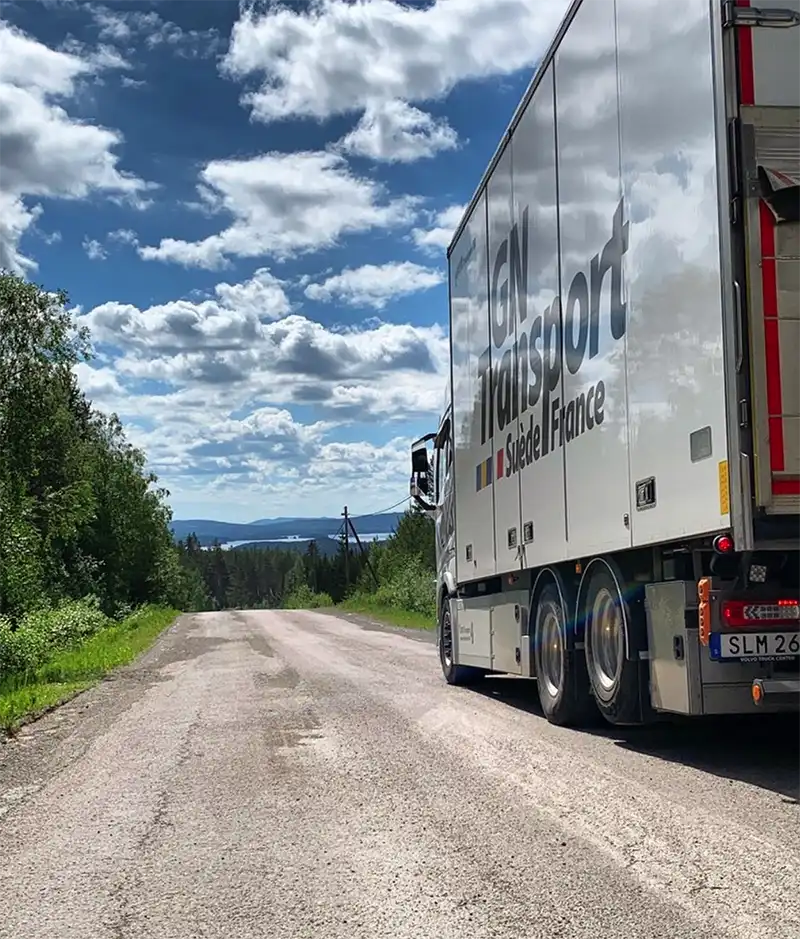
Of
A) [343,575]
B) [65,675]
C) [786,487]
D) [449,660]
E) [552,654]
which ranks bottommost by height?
[65,675]

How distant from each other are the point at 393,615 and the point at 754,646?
32.6m

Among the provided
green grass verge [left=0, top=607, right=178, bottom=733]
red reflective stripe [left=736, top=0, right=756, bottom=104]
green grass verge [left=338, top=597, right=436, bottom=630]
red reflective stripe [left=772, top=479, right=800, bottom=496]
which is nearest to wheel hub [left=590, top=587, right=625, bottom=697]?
red reflective stripe [left=772, top=479, right=800, bottom=496]

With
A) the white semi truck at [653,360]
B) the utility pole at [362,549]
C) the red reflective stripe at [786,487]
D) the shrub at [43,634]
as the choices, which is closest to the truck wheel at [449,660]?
the white semi truck at [653,360]

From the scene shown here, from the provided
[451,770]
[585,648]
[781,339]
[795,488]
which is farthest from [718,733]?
[781,339]

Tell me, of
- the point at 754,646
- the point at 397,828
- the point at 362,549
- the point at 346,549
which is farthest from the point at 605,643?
the point at 346,549

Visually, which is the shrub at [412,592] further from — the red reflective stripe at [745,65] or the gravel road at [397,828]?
the red reflective stripe at [745,65]

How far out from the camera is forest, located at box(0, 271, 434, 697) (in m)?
23.6

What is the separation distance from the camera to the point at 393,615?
38.5 metres

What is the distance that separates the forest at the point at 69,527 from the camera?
Answer: 2362cm

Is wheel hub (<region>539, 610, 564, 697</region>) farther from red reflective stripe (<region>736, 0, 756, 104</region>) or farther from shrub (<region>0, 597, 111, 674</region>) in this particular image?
shrub (<region>0, 597, 111, 674</region>)

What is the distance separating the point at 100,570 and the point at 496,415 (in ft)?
145

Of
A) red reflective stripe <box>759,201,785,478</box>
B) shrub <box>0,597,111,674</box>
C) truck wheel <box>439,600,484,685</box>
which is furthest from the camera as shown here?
shrub <box>0,597,111,674</box>

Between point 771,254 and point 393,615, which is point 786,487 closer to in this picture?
point 771,254

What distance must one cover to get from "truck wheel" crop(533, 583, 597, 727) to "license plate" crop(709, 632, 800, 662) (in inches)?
93.9
